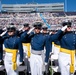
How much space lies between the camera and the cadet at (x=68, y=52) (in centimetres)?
538

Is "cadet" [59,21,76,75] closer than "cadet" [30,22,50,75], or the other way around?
"cadet" [59,21,76,75]

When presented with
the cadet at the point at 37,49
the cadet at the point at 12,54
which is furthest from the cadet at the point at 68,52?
the cadet at the point at 12,54

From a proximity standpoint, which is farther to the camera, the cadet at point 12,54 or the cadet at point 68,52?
the cadet at point 12,54

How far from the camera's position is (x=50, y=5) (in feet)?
322

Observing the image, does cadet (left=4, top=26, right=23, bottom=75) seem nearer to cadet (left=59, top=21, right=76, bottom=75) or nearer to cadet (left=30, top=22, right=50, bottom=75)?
cadet (left=30, top=22, right=50, bottom=75)

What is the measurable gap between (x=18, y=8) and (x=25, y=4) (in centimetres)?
505

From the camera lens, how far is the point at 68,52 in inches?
213

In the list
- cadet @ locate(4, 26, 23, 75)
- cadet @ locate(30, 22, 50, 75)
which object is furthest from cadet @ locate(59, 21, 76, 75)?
cadet @ locate(4, 26, 23, 75)

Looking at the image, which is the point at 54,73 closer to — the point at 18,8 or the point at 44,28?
the point at 44,28

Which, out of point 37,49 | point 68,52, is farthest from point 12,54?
point 68,52

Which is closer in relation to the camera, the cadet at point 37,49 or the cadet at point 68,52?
the cadet at point 68,52

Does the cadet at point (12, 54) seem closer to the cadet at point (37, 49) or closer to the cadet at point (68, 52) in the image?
the cadet at point (37, 49)

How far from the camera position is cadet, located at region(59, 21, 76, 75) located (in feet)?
17.6

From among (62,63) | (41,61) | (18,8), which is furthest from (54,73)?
(18,8)
